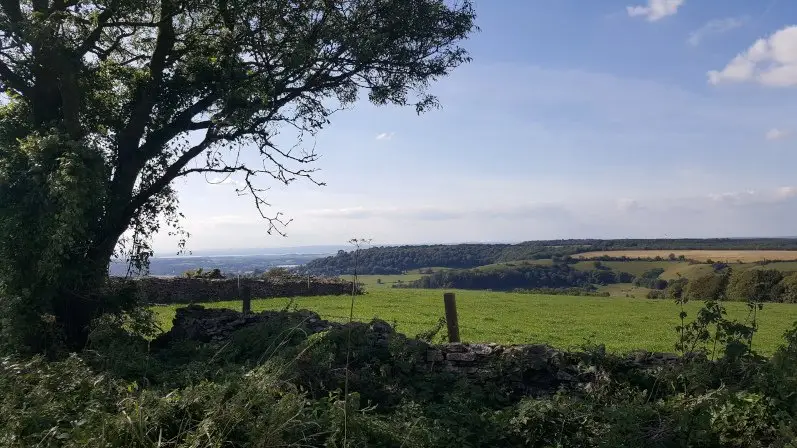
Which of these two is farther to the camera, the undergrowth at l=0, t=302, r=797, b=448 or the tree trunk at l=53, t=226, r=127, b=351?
the tree trunk at l=53, t=226, r=127, b=351

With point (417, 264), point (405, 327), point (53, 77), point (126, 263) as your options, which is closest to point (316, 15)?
point (53, 77)

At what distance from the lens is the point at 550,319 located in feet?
79.8

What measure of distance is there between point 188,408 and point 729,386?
6379mm

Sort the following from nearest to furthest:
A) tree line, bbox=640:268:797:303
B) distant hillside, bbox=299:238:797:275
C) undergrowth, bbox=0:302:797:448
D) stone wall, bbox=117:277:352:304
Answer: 1. undergrowth, bbox=0:302:797:448
2. stone wall, bbox=117:277:352:304
3. tree line, bbox=640:268:797:303
4. distant hillside, bbox=299:238:797:275

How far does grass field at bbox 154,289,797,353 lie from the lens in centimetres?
1777

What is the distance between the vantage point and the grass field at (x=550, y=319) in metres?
17.8

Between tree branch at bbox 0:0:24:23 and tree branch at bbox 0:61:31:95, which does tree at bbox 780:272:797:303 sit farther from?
tree branch at bbox 0:0:24:23

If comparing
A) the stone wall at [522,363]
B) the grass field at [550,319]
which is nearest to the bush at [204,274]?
the grass field at [550,319]

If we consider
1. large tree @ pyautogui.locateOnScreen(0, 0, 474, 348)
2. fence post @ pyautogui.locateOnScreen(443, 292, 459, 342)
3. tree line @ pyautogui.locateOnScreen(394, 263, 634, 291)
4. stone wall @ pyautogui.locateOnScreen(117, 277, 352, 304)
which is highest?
large tree @ pyautogui.locateOnScreen(0, 0, 474, 348)

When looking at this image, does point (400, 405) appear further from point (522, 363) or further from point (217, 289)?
point (217, 289)

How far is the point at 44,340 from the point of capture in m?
11.5

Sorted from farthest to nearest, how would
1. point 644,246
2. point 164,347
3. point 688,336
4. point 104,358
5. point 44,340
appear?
point 644,246 < point 164,347 < point 44,340 < point 104,358 < point 688,336

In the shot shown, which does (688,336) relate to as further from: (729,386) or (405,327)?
(405,327)

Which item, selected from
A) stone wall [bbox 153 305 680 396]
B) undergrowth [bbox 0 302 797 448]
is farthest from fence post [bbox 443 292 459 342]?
undergrowth [bbox 0 302 797 448]
